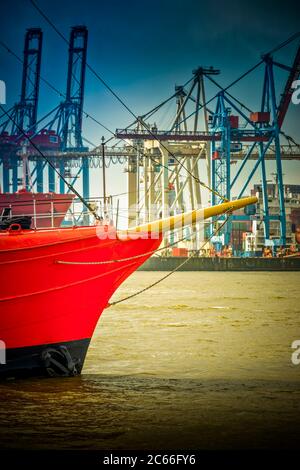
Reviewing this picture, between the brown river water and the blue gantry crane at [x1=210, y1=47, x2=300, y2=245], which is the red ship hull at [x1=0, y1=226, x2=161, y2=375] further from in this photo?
the blue gantry crane at [x1=210, y1=47, x2=300, y2=245]

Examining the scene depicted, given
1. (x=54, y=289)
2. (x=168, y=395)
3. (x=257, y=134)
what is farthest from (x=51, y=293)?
(x=257, y=134)

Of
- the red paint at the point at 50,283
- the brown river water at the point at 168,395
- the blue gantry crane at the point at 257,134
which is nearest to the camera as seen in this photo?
the brown river water at the point at 168,395

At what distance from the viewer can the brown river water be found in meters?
6.64

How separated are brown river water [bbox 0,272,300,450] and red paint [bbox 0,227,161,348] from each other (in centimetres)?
68

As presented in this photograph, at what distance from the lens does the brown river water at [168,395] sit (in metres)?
6.64

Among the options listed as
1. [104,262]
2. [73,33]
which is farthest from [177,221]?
[73,33]

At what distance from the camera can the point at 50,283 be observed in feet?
31.2

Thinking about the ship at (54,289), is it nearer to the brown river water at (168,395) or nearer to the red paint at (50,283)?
the red paint at (50,283)

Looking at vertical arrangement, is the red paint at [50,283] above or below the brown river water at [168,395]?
above

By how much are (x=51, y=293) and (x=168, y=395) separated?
218 cm

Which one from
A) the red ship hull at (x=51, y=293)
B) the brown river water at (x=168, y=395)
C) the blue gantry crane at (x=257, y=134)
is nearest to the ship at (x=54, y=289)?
the red ship hull at (x=51, y=293)

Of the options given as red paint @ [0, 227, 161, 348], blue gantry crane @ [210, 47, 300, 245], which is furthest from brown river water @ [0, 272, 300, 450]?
blue gantry crane @ [210, 47, 300, 245]

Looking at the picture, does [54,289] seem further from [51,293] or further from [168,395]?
[168,395]
